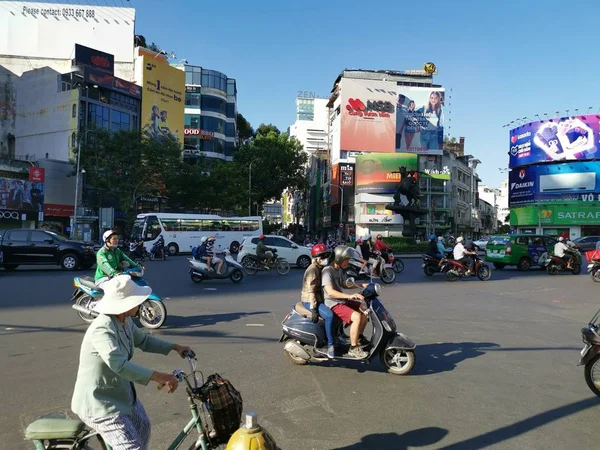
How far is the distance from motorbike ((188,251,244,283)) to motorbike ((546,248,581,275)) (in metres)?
12.7

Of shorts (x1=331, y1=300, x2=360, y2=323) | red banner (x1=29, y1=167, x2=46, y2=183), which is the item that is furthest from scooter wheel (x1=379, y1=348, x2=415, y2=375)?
red banner (x1=29, y1=167, x2=46, y2=183)

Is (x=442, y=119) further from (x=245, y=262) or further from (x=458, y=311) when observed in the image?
(x=458, y=311)

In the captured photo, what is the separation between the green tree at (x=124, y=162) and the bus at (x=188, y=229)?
585 cm

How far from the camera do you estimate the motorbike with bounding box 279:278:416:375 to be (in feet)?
19.3

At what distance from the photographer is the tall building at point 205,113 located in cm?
6047

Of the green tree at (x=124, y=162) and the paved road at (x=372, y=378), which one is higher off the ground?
the green tree at (x=124, y=162)

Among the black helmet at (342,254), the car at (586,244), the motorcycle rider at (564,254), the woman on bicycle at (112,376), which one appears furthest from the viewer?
the car at (586,244)

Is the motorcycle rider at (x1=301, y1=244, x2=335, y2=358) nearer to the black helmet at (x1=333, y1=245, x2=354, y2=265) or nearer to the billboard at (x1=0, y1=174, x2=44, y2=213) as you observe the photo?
the black helmet at (x1=333, y1=245, x2=354, y2=265)

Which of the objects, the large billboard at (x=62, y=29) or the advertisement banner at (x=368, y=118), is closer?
the large billboard at (x=62, y=29)

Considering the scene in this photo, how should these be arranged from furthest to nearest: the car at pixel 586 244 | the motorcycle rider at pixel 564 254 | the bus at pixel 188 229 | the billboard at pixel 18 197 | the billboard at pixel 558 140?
the billboard at pixel 558 140
the car at pixel 586 244
the billboard at pixel 18 197
the bus at pixel 188 229
the motorcycle rider at pixel 564 254

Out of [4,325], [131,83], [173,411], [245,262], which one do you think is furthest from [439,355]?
[131,83]

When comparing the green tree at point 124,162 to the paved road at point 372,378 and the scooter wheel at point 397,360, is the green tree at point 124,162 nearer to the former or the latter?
the paved road at point 372,378

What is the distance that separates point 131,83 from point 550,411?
50096mm

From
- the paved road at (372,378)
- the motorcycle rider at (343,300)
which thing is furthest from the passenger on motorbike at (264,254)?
the motorcycle rider at (343,300)
